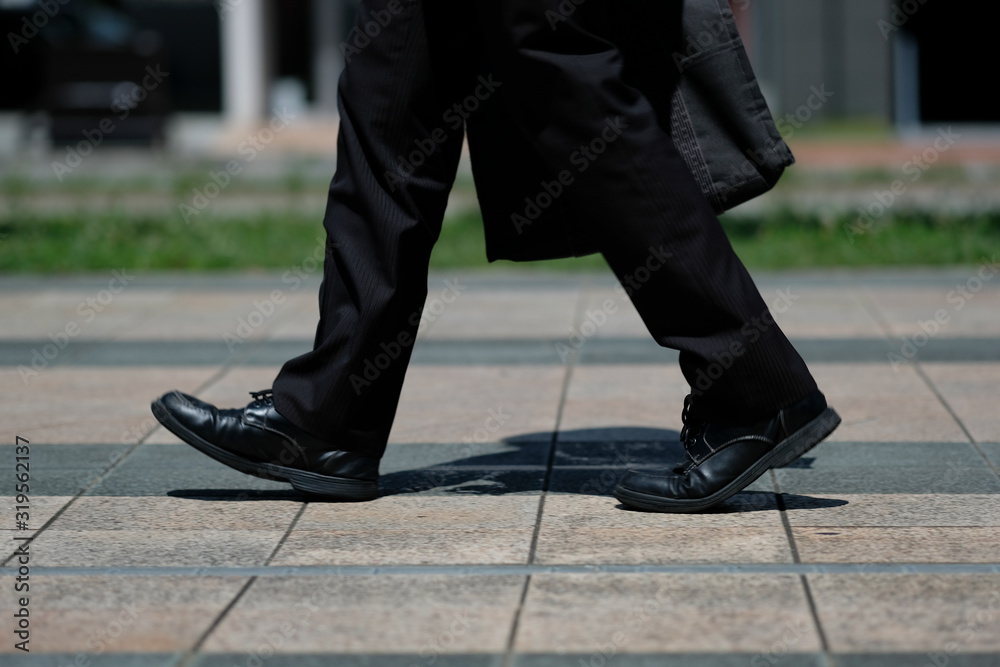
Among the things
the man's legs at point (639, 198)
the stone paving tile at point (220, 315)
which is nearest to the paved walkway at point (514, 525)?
the stone paving tile at point (220, 315)

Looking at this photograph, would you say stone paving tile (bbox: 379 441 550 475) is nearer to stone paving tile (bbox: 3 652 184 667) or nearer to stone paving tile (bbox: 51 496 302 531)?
stone paving tile (bbox: 51 496 302 531)

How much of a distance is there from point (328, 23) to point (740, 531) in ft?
58.8

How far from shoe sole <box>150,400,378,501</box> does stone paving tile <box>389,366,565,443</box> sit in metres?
0.68

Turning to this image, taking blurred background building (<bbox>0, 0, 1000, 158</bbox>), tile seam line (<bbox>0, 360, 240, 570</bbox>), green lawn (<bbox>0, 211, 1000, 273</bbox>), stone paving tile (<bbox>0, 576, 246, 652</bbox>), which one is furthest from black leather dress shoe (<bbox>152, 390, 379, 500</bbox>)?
blurred background building (<bbox>0, 0, 1000, 158</bbox>)

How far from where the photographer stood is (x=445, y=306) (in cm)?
605

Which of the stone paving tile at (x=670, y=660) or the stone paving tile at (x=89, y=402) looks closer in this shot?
the stone paving tile at (x=670, y=660)

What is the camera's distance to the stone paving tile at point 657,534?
2.75 m

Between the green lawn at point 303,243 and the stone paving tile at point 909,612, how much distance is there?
4577 mm

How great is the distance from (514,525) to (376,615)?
2.00 feet

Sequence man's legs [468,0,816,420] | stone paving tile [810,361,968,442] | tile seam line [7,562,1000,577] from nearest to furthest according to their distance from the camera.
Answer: tile seam line [7,562,1000,577], man's legs [468,0,816,420], stone paving tile [810,361,968,442]

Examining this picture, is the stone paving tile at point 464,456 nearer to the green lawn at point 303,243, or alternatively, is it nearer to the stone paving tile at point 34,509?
the stone paving tile at point 34,509

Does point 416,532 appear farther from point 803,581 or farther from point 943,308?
point 943,308

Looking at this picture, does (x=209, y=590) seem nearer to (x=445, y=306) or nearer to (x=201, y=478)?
(x=201, y=478)

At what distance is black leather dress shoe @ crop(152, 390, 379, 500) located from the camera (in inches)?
123
